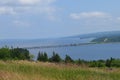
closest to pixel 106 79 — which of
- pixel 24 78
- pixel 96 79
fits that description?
pixel 96 79

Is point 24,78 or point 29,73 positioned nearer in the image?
point 24,78

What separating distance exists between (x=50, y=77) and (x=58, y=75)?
1.45 feet

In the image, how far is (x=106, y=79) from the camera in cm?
880

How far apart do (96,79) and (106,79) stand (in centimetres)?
60

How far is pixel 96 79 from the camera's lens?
8.27 m

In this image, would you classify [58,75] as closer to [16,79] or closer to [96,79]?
[96,79]

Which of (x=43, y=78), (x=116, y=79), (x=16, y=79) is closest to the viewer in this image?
(x=16, y=79)

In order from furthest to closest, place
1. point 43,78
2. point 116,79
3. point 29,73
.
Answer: point 116,79, point 29,73, point 43,78

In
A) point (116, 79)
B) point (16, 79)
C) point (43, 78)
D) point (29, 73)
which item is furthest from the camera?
point (116, 79)

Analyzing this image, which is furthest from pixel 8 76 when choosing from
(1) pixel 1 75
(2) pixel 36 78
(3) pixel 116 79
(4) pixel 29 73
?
(3) pixel 116 79

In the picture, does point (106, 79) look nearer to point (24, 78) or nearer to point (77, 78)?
point (77, 78)

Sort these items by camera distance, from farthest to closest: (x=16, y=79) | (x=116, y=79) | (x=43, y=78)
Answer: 1. (x=116, y=79)
2. (x=43, y=78)
3. (x=16, y=79)

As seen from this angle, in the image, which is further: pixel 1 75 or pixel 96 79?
pixel 96 79

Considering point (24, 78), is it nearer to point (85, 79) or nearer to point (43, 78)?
point (43, 78)
